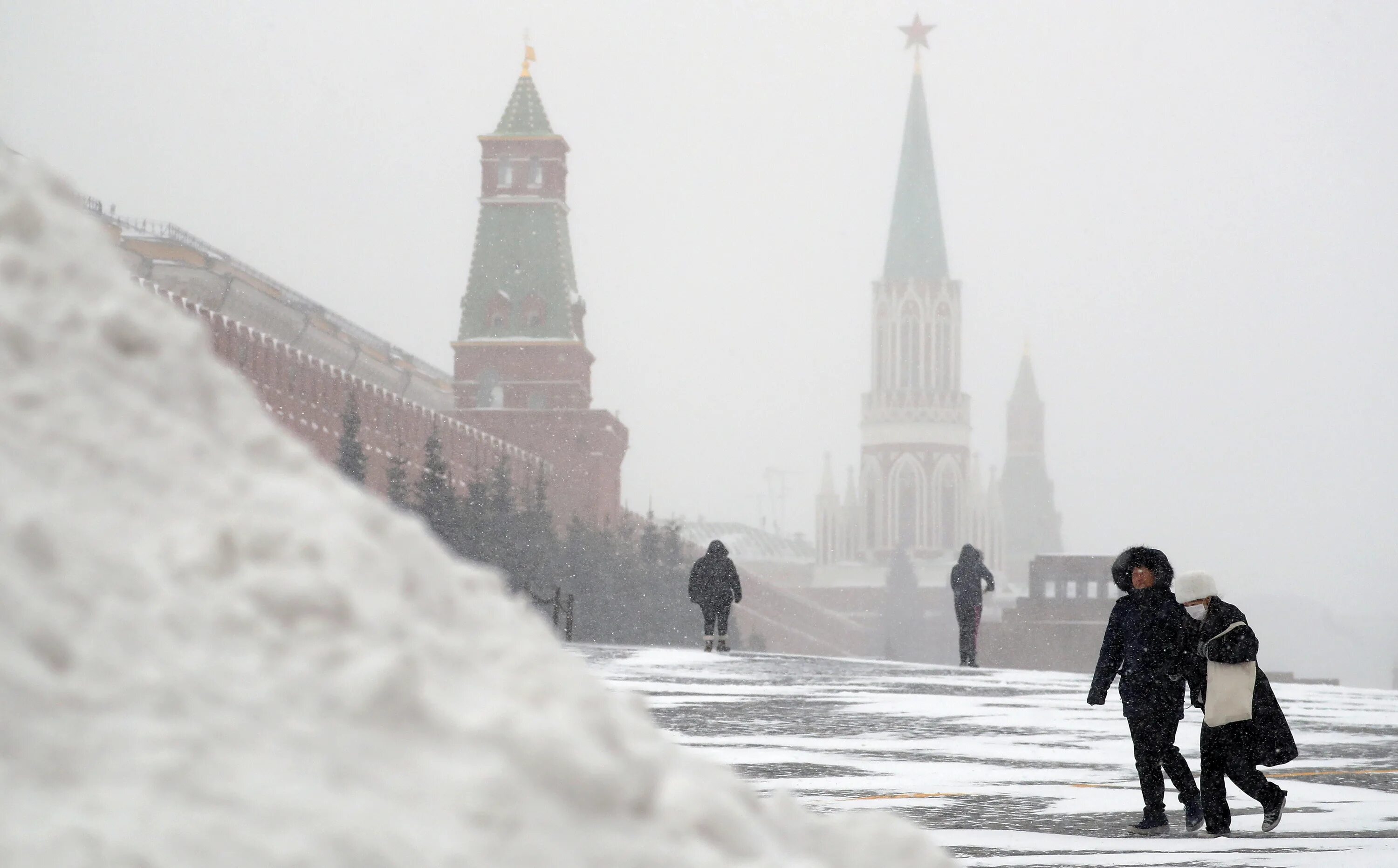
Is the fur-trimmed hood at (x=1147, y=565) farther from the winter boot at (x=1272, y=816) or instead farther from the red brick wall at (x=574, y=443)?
the red brick wall at (x=574, y=443)

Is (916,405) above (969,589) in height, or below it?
above

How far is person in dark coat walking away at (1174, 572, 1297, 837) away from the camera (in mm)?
5863

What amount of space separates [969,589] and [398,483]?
19.3m

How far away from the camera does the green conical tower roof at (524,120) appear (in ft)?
193

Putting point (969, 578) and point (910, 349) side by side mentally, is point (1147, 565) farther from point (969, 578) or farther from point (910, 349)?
point (910, 349)

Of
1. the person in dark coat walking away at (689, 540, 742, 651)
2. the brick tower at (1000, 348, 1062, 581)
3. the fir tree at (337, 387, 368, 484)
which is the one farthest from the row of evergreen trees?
the brick tower at (1000, 348, 1062, 581)

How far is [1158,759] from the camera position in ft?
19.6

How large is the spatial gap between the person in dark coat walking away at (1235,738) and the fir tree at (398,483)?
91.5 ft

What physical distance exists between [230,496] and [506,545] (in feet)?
112

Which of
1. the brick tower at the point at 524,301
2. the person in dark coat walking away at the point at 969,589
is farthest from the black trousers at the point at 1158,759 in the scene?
the brick tower at the point at 524,301

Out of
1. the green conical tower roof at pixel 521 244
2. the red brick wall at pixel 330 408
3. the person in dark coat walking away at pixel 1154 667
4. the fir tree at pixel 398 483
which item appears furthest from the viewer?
the green conical tower roof at pixel 521 244

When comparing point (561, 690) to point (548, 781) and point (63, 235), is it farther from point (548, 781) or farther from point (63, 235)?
point (63, 235)

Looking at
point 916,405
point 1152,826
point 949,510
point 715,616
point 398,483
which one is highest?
point 916,405

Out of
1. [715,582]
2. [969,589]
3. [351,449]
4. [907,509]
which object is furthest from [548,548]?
[907,509]
